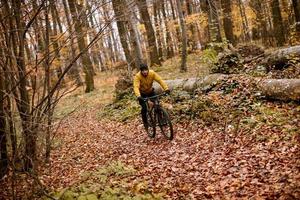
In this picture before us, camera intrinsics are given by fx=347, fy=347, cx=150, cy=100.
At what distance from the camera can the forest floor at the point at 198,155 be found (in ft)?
18.9

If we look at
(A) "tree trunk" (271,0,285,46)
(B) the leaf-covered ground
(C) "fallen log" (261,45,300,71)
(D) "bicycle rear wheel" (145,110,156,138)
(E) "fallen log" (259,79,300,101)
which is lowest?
(B) the leaf-covered ground

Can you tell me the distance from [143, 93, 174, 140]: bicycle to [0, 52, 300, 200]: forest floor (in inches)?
8.8

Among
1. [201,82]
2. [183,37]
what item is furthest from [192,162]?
[183,37]

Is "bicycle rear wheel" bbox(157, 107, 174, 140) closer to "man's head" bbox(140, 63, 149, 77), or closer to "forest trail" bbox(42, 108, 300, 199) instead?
"forest trail" bbox(42, 108, 300, 199)

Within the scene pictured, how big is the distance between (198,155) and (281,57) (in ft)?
15.5

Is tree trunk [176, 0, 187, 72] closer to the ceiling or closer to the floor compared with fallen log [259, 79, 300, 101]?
closer to the ceiling

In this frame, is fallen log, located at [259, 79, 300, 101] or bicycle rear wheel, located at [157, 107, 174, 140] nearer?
fallen log, located at [259, 79, 300, 101]

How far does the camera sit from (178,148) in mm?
8312

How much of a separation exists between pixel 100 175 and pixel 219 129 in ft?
10.4

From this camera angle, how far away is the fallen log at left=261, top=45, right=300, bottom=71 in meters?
9.97

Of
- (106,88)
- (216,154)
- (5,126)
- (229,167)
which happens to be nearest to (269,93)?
(216,154)

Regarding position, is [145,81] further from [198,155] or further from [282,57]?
[282,57]

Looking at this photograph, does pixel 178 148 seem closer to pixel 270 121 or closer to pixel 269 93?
pixel 270 121

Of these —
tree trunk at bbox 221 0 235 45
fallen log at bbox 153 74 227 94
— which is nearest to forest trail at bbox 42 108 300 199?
fallen log at bbox 153 74 227 94
